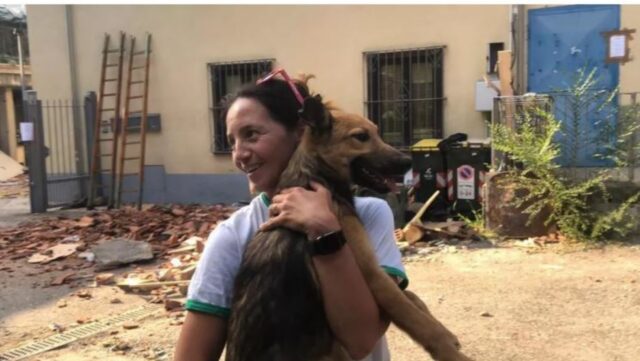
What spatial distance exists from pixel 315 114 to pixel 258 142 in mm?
228

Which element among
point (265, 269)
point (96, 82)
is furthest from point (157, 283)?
point (96, 82)

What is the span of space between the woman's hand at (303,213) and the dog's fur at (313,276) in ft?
0.12

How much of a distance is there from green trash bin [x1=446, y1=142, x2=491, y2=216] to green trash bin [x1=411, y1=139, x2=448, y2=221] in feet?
0.53

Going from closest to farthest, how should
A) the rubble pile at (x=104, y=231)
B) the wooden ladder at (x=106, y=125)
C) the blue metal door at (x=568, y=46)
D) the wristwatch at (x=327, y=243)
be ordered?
the wristwatch at (x=327, y=243)
the rubble pile at (x=104, y=231)
the blue metal door at (x=568, y=46)
the wooden ladder at (x=106, y=125)

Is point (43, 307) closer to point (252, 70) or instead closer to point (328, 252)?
point (328, 252)

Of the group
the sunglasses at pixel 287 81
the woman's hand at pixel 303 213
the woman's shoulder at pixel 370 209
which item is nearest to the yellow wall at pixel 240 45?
the woman's shoulder at pixel 370 209

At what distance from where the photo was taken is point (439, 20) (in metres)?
11.1

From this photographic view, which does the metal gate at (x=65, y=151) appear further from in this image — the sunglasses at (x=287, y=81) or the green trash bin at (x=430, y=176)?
the sunglasses at (x=287, y=81)

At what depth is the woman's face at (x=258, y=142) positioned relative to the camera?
6.36ft

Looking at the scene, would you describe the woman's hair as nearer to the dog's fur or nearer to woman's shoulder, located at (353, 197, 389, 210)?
the dog's fur

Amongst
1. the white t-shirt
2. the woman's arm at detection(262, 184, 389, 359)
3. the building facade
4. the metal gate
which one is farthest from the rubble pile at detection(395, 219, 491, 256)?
the metal gate

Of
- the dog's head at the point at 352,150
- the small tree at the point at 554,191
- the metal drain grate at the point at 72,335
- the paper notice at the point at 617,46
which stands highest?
the paper notice at the point at 617,46

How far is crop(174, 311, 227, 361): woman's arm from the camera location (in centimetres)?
178

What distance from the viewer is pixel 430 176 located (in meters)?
10.2
